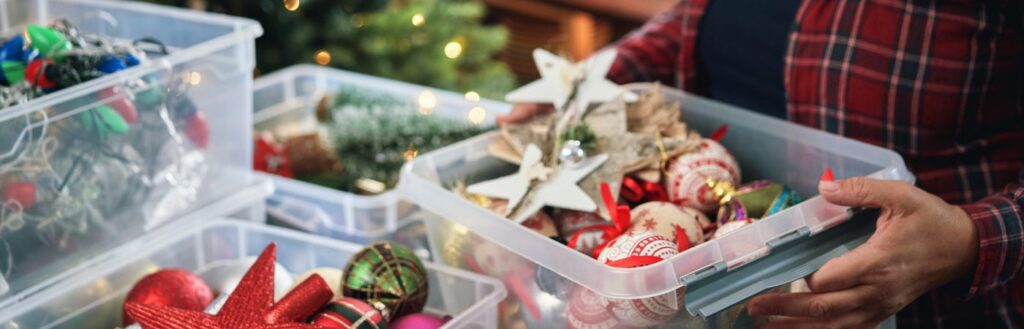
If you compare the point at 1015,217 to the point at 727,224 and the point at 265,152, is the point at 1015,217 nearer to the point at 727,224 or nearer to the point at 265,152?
the point at 727,224

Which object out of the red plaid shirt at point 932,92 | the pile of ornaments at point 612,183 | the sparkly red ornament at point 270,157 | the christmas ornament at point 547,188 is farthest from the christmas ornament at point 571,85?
the sparkly red ornament at point 270,157

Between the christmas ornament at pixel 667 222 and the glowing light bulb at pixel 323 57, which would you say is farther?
the glowing light bulb at pixel 323 57

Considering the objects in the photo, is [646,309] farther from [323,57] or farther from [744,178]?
[323,57]

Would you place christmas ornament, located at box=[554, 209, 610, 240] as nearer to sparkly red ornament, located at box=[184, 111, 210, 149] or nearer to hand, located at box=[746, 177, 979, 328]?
hand, located at box=[746, 177, 979, 328]

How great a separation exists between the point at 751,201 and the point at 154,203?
62cm

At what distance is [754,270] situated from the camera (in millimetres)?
833

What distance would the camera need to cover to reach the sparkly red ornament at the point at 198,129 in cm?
106

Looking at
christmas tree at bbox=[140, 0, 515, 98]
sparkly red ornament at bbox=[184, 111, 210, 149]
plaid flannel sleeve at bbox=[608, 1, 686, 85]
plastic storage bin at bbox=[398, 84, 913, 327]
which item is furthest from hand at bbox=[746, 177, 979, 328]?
christmas tree at bbox=[140, 0, 515, 98]

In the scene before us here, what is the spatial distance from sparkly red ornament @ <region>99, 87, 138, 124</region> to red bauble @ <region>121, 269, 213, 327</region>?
0.51 feet

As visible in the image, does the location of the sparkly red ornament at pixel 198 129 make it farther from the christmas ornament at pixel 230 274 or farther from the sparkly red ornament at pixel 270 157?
the sparkly red ornament at pixel 270 157

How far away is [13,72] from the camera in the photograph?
3.22 feet

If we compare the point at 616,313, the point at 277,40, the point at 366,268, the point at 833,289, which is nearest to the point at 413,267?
the point at 366,268

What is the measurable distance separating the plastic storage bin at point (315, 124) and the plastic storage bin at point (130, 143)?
10cm

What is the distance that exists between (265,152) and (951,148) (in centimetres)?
91
